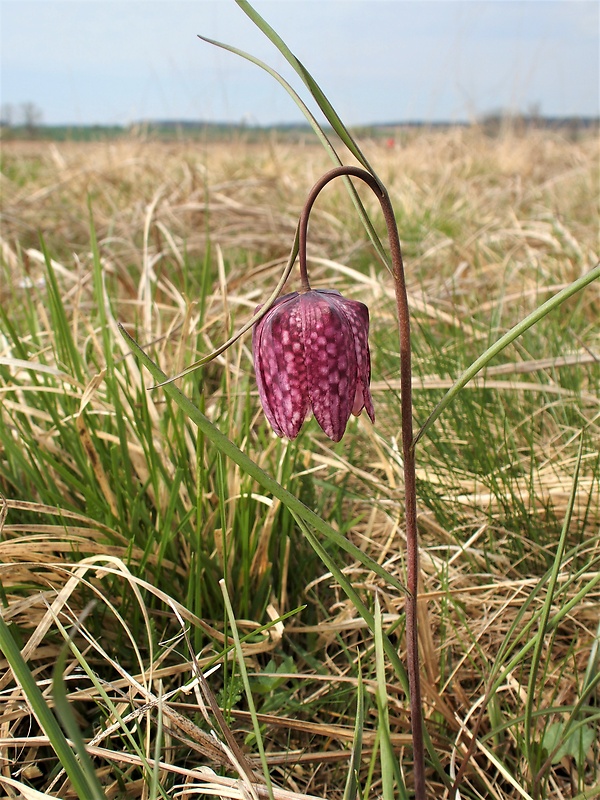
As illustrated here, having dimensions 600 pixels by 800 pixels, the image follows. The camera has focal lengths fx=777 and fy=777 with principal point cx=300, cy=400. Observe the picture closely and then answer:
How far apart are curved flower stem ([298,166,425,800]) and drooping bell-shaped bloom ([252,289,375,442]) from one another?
27mm

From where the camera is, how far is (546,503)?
1156 millimetres

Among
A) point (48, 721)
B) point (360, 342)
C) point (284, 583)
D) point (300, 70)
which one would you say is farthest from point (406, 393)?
point (284, 583)

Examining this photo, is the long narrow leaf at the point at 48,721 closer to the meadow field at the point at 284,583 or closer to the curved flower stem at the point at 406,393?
the meadow field at the point at 284,583

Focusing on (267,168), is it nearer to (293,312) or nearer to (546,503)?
(546,503)

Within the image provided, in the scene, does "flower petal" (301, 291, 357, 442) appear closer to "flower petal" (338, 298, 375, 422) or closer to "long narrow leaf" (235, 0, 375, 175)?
"flower petal" (338, 298, 375, 422)

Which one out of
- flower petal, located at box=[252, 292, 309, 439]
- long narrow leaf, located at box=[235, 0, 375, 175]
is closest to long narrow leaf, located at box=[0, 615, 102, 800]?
flower petal, located at box=[252, 292, 309, 439]

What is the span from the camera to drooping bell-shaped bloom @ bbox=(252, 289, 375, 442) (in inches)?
24.8

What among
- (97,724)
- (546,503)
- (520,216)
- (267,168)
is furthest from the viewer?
(267,168)

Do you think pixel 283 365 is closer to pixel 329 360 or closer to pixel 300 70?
pixel 329 360

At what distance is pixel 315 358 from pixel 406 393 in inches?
3.1

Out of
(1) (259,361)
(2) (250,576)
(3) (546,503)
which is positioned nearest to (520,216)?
(3) (546,503)

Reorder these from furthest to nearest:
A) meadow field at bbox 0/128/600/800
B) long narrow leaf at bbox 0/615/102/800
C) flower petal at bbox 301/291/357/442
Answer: meadow field at bbox 0/128/600/800 < flower petal at bbox 301/291/357/442 < long narrow leaf at bbox 0/615/102/800

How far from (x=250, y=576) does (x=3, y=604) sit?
307 millimetres

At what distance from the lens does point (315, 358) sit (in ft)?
2.07
